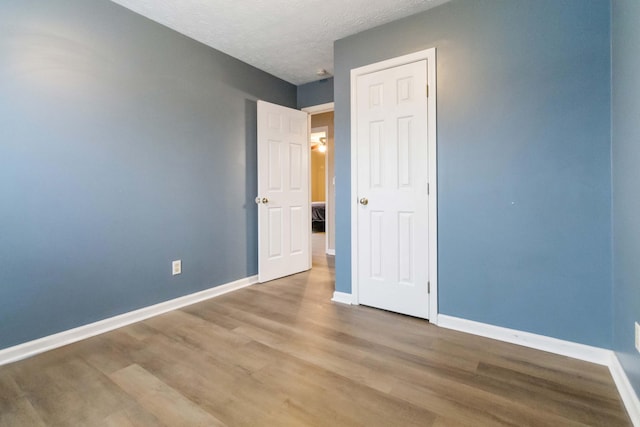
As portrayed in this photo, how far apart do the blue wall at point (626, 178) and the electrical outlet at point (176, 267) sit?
9.81 ft

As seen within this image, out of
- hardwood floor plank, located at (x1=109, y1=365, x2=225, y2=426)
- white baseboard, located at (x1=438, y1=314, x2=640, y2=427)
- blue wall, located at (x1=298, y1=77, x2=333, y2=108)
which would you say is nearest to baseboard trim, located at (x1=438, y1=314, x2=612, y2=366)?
white baseboard, located at (x1=438, y1=314, x2=640, y2=427)

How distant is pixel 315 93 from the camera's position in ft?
12.4

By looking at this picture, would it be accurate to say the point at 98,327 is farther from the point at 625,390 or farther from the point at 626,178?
the point at 626,178

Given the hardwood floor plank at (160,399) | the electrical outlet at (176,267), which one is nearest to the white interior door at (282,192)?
the electrical outlet at (176,267)

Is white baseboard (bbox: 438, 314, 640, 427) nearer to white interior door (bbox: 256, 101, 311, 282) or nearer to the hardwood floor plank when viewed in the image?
the hardwood floor plank

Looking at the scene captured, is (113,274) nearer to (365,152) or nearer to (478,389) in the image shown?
(365,152)

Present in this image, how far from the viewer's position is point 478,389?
149cm

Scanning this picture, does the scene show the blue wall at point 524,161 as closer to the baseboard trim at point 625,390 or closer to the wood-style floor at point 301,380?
the baseboard trim at point 625,390

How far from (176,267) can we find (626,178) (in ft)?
10.2

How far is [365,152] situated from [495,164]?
1.01 m

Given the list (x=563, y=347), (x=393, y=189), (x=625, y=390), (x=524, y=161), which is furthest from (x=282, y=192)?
(x=625, y=390)

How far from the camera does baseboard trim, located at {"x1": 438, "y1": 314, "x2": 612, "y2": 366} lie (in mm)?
1734

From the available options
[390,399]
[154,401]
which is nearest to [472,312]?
[390,399]

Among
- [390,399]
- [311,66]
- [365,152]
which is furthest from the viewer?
[311,66]
